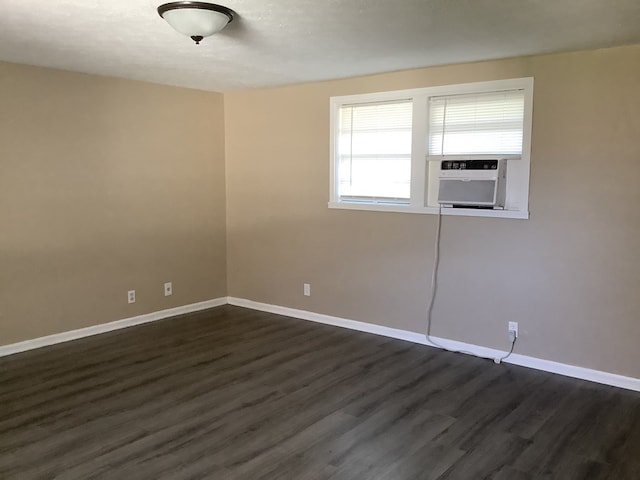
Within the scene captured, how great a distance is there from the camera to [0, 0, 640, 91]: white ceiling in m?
2.74

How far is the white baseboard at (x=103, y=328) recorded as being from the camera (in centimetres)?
431

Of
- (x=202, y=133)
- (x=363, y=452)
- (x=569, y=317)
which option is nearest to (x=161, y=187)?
(x=202, y=133)

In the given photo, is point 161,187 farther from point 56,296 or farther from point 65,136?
point 56,296

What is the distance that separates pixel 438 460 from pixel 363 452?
38 centimetres

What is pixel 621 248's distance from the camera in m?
3.64

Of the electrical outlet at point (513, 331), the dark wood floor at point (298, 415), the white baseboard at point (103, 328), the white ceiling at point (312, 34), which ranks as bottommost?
the dark wood floor at point (298, 415)

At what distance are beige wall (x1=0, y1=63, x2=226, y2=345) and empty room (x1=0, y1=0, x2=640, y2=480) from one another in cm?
2

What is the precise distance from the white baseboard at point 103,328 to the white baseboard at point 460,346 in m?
0.40

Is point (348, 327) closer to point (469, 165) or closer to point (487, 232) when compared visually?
point (487, 232)

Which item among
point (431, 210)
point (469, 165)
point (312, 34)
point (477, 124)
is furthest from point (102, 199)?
point (477, 124)

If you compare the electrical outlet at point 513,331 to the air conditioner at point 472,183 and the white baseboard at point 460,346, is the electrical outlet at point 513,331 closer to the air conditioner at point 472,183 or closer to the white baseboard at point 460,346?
the white baseboard at point 460,346

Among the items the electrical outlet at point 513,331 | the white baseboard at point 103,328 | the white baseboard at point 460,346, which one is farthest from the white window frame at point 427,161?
the white baseboard at point 103,328

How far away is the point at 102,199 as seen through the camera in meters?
4.78

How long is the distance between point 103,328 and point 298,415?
247cm
